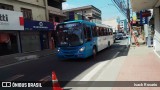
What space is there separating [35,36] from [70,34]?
15.8 metres

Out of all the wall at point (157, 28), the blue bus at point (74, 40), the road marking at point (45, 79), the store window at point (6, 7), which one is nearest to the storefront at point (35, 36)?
the store window at point (6, 7)

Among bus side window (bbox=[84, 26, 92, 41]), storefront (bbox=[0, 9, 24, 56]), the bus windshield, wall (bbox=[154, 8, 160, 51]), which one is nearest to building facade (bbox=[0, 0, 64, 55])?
storefront (bbox=[0, 9, 24, 56])

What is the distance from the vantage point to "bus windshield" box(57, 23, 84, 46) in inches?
620

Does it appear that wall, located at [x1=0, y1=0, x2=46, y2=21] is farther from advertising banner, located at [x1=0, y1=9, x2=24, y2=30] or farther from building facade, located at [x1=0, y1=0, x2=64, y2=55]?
advertising banner, located at [x1=0, y1=9, x2=24, y2=30]

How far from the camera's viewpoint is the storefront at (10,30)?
22902 mm

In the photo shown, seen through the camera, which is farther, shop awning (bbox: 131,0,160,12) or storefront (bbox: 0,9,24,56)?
storefront (bbox: 0,9,24,56)

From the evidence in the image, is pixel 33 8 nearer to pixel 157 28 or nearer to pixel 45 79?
pixel 157 28

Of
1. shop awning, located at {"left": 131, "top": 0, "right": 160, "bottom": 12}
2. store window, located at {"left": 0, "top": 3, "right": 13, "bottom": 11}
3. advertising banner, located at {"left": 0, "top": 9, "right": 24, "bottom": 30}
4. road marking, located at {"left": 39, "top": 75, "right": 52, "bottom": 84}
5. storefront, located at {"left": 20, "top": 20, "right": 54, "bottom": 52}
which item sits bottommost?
road marking, located at {"left": 39, "top": 75, "right": 52, "bottom": 84}

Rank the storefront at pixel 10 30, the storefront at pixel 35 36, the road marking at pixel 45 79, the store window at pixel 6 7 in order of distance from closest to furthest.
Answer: the road marking at pixel 45 79 < the storefront at pixel 10 30 < the store window at pixel 6 7 < the storefront at pixel 35 36

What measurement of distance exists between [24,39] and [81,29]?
1356 centimetres

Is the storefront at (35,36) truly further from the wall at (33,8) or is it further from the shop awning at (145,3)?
the shop awning at (145,3)

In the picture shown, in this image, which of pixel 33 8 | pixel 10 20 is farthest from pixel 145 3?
pixel 33 8

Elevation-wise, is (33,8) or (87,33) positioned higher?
(33,8)

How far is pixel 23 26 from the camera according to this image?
25875 millimetres
